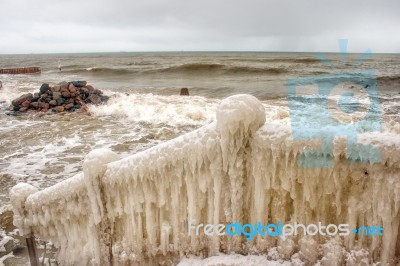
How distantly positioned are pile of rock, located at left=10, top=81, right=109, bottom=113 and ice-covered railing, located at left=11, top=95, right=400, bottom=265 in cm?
1334

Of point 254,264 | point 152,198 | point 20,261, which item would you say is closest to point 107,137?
point 20,261

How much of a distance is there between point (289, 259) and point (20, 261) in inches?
170

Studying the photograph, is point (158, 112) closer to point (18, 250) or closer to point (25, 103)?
point (25, 103)

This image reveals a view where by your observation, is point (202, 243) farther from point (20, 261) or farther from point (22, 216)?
point (20, 261)

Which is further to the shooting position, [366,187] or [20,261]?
[20,261]

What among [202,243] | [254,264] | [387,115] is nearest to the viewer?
[254,264]

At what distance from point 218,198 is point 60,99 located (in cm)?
1595

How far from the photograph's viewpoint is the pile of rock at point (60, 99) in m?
16.1

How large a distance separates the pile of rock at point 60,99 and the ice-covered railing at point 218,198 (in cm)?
1334

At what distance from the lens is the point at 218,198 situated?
3014 mm

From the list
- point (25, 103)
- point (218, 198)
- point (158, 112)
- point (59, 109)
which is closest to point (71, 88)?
point (59, 109)

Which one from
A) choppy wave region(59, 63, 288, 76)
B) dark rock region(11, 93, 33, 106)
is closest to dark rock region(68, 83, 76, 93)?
dark rock region(11, 93, 33, 106)

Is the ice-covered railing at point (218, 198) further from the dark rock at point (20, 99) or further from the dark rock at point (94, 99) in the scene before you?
the dark rock at point (20, 99)

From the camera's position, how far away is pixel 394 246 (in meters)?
2.58
